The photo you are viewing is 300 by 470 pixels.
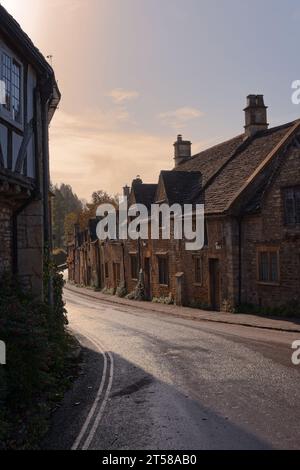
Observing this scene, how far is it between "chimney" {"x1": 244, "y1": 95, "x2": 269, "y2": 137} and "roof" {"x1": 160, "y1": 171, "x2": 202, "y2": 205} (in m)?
4.23

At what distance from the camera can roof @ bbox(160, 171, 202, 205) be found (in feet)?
94.4

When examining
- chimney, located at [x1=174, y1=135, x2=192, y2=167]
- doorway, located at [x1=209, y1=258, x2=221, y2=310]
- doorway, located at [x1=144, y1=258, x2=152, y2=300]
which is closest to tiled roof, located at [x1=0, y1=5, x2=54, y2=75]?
doorway, located at [x1=209, y1=258, x2=221, y2=310]

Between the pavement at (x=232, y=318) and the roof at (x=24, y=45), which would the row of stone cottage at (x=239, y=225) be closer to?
the pavement at (x=232, y=318)

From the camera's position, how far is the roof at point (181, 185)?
28.8m

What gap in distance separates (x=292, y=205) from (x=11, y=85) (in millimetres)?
12777

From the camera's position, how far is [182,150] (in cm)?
3975

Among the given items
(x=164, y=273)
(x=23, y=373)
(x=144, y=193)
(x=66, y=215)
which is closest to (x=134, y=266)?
(x=144, y=193)

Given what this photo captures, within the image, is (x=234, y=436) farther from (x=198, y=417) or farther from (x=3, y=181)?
(x=3, y=181)

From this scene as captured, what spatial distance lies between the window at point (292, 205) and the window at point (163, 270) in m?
10.9

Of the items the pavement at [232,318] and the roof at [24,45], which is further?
the pavement at [232,318]

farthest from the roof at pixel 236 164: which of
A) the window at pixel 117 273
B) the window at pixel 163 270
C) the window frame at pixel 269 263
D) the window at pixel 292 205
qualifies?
the window at pixel 117 273

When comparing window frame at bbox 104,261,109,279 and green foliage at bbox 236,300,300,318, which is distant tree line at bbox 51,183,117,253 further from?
green foliage at bbox 236,300,300,318

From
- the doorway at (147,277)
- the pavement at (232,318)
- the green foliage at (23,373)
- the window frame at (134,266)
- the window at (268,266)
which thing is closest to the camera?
the green foliage at (23,373)

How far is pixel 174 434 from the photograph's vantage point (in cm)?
739
